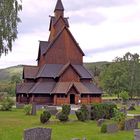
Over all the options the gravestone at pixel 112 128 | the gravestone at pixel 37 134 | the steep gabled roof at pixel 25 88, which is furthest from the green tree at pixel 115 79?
the gravestone at pixel 37 134

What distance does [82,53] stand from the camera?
65125mm

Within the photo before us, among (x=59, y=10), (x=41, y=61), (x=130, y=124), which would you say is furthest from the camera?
(x=59, y=10)

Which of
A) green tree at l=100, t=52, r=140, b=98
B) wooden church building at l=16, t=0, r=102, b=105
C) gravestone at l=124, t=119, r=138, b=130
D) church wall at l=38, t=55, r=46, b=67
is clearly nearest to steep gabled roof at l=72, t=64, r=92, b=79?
wooden church building at l=16, t=0, r=102, b=105

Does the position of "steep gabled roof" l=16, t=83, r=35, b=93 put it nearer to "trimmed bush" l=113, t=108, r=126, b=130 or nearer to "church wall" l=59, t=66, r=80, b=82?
"church wall" l=59, t=66, r=80, b=82

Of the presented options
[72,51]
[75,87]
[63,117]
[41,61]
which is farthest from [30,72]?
[63,117]

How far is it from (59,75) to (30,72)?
7.24 m

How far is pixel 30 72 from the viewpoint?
65312 millimetres

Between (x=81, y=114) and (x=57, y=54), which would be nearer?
(x=81, y=114)

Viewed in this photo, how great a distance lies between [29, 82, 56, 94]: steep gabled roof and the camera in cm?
5917

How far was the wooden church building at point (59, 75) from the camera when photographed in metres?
59.1

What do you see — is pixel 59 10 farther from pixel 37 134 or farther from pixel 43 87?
pixel 37 134

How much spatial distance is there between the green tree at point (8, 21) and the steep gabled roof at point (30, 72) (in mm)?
28640

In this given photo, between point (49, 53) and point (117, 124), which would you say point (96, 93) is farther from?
→ point (117, 124)

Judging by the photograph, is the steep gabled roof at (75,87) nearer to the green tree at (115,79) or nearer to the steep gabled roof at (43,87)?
the steep gabled roof at (43,87)
